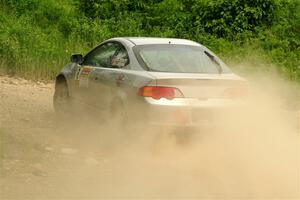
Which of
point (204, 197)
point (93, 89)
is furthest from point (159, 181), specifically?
point (93, 89)

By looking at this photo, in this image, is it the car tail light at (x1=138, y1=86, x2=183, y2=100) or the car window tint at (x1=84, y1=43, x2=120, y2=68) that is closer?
the car tail light at (x1=138, y1=86, x2=183, y2=100)

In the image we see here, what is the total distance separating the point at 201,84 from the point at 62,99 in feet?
→ 10.5

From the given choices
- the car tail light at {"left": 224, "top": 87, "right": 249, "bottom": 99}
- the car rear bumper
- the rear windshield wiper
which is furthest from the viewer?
the rear windshield wiper

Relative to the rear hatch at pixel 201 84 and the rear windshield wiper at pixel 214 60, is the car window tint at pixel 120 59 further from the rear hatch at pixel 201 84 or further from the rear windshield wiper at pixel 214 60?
the rear windshield wiper at pixel 214 60

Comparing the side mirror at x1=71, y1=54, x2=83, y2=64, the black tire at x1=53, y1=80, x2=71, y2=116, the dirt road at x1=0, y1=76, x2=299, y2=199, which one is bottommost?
the dirt road at x1=0, y1=76, x2=299, y2=199

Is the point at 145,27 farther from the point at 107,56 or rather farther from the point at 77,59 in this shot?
the point at 107,56

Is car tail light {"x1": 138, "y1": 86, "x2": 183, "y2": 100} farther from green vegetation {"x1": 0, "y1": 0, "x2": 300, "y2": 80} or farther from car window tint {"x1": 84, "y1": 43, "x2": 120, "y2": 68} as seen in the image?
green vegetation {"x1": 0, "y1": 0, "x2": 300, "y2": 80}

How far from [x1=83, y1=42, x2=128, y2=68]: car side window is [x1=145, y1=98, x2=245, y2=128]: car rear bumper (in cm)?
122

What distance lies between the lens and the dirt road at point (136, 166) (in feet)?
18.6

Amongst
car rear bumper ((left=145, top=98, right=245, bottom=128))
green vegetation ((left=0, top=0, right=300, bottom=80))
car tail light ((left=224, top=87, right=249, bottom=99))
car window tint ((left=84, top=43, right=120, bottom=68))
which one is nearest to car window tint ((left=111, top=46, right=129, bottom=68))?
car window tint ((left=84, top=43, right=120, bottom=68))

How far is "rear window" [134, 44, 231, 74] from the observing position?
23.7 feet

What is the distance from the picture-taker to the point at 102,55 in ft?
27.1

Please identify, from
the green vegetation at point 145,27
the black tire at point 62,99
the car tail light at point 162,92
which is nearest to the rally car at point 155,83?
the car tail light at point 162,92

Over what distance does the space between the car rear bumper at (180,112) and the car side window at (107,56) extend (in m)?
1.22
